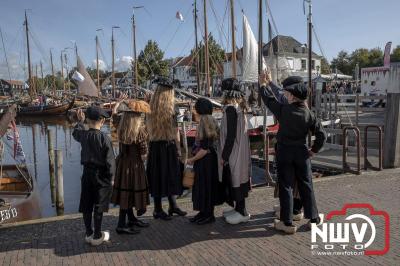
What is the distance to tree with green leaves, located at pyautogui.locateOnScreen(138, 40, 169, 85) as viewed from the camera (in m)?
58.7

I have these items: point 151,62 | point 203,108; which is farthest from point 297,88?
point 151,62

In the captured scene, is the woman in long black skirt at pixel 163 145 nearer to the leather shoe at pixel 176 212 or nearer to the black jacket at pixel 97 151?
the leather shoe at pixel 176 212

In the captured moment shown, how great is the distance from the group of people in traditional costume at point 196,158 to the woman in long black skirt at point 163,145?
14mm

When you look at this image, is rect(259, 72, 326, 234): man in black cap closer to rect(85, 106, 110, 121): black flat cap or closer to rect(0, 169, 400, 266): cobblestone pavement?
rect(0, 169, 400, 266): cobblestone pavement

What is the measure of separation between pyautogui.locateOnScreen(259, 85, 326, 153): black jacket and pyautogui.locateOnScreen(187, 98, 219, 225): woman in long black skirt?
33.3 inches

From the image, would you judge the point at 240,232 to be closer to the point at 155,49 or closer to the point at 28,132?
the point at 28,132

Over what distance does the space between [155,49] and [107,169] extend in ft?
188

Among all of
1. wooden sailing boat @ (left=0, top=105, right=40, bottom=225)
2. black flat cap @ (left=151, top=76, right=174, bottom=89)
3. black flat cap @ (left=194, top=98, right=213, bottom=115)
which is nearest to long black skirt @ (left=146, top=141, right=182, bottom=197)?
black flat cap @ (left=194, top=98, right=213, bottom=115)

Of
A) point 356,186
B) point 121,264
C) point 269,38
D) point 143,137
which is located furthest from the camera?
point 269,38

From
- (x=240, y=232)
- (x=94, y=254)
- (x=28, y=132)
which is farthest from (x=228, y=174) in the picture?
(x=28, y=132)

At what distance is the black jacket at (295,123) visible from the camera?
196 inches

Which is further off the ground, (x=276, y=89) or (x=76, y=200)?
(x=276, y=89)

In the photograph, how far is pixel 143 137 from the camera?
5.28 meters

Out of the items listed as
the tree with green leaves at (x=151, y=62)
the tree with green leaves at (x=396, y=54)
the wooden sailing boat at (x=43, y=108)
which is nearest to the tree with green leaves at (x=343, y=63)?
the tree with green leaves at (x=396, y=54)
